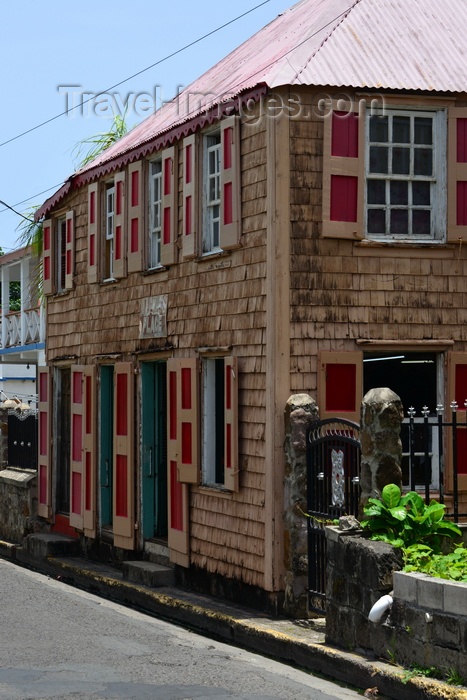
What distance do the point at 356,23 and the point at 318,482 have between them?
478 cm

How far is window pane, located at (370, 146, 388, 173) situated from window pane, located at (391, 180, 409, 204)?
0.58 ft

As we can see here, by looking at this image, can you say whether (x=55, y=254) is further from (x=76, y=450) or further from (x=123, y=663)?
(x=123, y=663)

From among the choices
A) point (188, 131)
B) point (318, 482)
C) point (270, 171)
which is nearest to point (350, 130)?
point (270, 171)

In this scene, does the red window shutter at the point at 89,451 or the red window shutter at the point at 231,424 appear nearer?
the red window shutter at the point at 231,424

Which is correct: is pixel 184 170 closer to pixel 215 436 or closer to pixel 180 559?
pixel 215 436

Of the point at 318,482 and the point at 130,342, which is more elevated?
the point at 130,342

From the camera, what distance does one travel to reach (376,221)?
13086 mm

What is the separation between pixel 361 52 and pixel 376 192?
1393 mm

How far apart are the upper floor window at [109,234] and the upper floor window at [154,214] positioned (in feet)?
5.03

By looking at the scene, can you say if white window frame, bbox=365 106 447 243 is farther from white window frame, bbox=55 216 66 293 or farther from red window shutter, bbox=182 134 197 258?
white window frame, bbox=55 216 66 293

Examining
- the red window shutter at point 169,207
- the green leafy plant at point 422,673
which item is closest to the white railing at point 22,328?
the red window shutter at point 169,207

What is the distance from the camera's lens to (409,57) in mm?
13211

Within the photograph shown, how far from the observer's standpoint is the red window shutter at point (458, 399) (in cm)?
1292

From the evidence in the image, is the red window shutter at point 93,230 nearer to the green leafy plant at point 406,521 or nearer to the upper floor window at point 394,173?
the upper floor window at point 394,173
